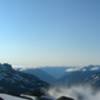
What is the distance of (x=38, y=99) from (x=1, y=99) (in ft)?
191

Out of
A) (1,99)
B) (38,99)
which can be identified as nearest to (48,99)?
(38,99)

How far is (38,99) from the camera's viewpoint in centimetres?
18912

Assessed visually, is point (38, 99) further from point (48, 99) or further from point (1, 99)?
point (1, 99)

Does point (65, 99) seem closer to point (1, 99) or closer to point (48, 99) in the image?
point (48, 99)

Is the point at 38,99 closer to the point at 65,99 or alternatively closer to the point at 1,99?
the point at 65,99

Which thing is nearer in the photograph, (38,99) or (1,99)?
(1,99)

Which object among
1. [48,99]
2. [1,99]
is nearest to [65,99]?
[48,99]

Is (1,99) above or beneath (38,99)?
beneath

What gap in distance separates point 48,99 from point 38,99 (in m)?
7.56

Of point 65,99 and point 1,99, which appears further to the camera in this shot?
point 65,99

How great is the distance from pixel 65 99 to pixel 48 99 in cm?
1096

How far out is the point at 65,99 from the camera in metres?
188

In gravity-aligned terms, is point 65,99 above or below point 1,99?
above
